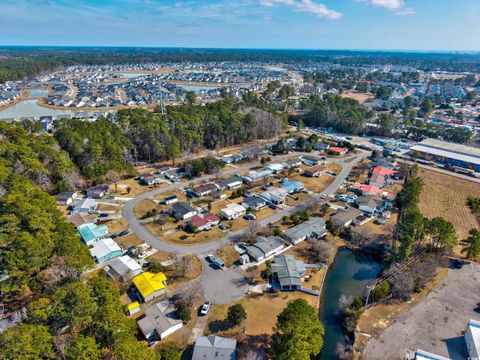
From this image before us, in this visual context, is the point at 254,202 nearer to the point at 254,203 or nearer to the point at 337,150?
the point at 254,203

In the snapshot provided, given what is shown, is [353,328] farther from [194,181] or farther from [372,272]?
[194,181]

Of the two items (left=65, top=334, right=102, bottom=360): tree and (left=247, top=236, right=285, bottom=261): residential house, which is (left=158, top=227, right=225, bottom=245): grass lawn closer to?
(left=247, top=236, right=285, bottom=261): residential house

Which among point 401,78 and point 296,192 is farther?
point 401,78

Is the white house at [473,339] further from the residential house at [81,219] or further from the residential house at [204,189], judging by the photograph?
the residential house at [81,219]

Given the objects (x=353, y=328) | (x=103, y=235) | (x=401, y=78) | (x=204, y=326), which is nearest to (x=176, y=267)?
(x=204, y=326)

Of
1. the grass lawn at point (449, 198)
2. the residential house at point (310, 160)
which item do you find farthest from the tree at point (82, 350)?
the residential house at point (310, 160)

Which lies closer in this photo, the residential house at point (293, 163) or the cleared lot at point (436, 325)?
the cleared lot at point (436, 325)
